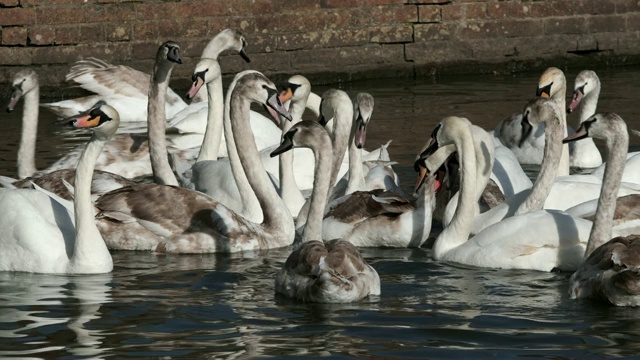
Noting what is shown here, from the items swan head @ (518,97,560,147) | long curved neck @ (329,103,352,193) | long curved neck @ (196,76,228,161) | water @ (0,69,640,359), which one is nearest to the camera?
water @ (0,69,640,359)

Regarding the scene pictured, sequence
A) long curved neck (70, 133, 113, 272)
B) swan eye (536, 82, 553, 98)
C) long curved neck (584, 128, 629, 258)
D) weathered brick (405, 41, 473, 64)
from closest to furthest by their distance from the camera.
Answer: long curved neck (584, 128, 629, 258)
long curved neck (70, 133, 113, 272)
swan eye (536, 82, 553, 98)
weathered brick (405, 41, 473, 64)

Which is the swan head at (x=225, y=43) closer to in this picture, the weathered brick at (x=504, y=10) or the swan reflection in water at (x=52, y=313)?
the swan reflection in water at (x=52, y=313)

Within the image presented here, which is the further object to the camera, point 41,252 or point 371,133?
point 371,133

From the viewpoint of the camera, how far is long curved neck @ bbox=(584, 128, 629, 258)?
859 cm

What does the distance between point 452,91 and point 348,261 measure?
33.4 ft

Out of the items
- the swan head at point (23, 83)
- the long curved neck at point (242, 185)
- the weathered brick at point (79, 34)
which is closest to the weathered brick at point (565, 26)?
the weathered brick at point (79, 34)

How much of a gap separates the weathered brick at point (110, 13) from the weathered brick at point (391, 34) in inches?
127

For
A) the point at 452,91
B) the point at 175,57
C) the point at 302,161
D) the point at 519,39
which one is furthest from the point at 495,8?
the point at 175,57

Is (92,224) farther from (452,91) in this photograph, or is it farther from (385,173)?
(452,91)

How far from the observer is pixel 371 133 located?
49.0ft

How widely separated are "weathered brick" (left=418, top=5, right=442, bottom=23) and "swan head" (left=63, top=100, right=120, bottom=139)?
10881mm

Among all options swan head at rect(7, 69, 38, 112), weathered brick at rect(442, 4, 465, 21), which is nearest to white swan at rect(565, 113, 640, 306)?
swan head at rect(7, 69, 38, 112)

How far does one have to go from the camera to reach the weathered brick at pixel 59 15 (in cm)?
1706

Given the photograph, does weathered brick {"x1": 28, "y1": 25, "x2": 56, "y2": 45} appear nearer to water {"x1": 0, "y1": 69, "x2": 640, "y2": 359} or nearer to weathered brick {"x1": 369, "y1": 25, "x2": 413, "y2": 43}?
weathered brick {"x1": 369, "y1": 25, "x2": 413, "y2": 43}
